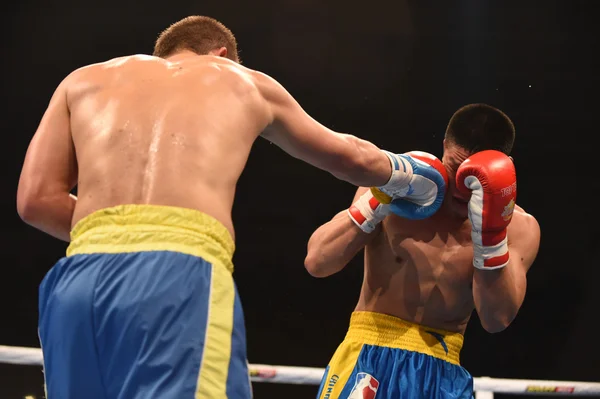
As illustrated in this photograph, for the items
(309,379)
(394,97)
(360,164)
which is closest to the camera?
(360,164)

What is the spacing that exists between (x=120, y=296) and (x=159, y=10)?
3.15m

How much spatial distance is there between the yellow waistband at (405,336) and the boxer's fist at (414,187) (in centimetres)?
36

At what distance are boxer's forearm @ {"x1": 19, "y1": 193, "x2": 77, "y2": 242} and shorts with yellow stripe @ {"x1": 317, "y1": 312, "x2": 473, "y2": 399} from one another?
97 centimetres

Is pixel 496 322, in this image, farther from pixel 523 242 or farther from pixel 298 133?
pixel 298 133

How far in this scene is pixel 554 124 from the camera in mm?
4301

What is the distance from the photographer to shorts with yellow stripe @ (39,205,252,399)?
141 centimetres

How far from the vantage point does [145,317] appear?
1.42 m

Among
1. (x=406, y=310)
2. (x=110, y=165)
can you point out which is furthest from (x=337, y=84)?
(x=110, y=165)

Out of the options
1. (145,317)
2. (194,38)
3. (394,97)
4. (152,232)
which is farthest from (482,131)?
(394,97)

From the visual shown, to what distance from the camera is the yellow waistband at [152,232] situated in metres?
1.50

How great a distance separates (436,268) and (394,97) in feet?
6.84

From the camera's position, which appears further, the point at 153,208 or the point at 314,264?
the point at 314,264

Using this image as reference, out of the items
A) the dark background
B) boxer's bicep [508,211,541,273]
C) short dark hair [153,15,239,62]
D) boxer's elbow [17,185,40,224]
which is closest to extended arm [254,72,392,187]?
short dark hair [153,15,239,62]

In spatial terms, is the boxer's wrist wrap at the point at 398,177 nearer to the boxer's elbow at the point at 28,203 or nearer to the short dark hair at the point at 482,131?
the short dark hair at the point at 482,131
